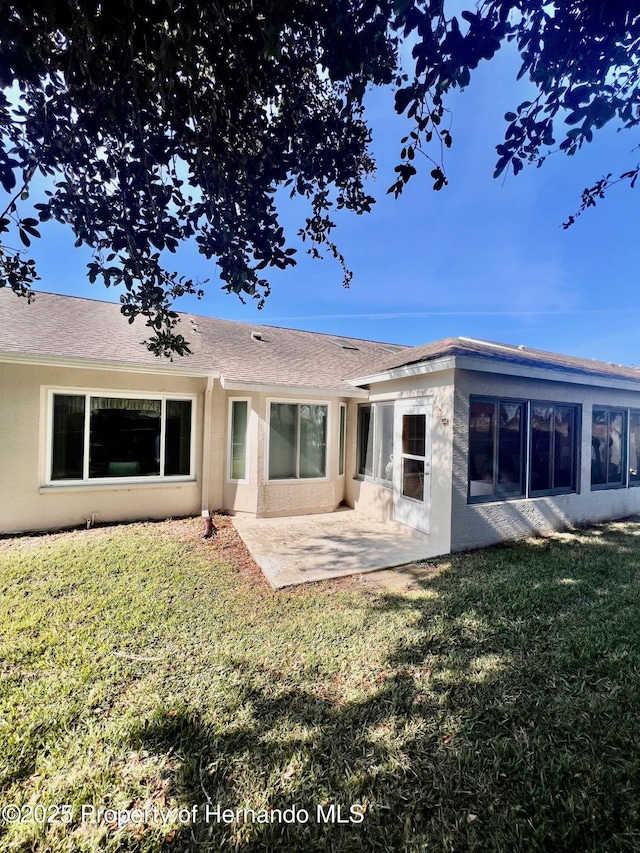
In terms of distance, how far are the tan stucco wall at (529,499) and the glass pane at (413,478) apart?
1.07m

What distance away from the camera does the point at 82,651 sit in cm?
Answer: 369

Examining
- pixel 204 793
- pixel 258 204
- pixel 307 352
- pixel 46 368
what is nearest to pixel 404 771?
pixel 204 793

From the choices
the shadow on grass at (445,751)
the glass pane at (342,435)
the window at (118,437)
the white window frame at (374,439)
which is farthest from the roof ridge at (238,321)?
the shadow on grass at (445,751)

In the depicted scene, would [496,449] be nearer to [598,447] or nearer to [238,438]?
[598,447]

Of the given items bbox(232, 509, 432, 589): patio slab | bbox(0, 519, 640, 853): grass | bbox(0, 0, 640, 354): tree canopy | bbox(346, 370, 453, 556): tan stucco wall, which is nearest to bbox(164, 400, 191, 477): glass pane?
bbox(232, 509, 432, 589): patio slab

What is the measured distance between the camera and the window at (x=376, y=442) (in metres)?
8.87

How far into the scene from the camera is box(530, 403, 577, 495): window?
7.82m

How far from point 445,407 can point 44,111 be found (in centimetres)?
678

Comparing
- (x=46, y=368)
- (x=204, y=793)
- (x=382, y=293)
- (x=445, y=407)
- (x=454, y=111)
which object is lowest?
(x=204, y=793)

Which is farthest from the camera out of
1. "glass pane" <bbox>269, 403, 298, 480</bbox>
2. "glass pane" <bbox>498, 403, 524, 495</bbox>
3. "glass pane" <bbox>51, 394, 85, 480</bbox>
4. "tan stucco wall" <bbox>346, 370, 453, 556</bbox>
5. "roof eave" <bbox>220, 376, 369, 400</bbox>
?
"glass pane" <bbox>269, 403, 298, 480</bbox>

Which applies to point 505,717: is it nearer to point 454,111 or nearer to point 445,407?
point 445,407

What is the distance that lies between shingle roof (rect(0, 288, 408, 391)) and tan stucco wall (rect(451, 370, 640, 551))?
3.81m

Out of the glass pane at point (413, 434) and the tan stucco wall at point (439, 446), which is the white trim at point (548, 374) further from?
the glass pane at point (413, 434)

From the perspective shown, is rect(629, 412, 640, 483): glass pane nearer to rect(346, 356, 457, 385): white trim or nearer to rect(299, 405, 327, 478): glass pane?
rect(346, 356, 457, 385): white trim
